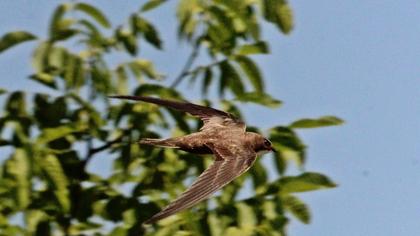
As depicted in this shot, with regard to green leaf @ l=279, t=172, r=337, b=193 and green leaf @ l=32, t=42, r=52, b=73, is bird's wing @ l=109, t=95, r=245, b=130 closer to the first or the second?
green leaf @ l=32, t=42, r=52, b=73

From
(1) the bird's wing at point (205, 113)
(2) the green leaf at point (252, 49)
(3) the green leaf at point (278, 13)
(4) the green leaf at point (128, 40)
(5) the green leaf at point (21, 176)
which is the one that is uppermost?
(4) the green leaf at point (128, 40)

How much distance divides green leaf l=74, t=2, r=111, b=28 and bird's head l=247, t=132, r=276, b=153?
909 mm

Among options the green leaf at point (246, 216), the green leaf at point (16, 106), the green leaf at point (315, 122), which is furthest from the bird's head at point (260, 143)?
the green leaf at point (16, 106)

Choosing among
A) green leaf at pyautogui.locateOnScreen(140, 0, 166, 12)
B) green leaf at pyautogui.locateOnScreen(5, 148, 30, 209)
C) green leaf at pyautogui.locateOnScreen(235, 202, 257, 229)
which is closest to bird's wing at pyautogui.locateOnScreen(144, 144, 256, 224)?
green leaf at pyautogui.locateOnScreen(235, 202, 257, 229)

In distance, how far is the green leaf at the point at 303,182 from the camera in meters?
5.35

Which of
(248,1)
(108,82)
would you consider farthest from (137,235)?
(248,1)

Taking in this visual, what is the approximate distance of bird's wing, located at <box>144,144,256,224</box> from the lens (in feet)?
14.9

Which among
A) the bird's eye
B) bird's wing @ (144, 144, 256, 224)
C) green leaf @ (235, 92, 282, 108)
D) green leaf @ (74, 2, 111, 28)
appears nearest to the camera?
bird's wing @ (144, 144, 256, 224)

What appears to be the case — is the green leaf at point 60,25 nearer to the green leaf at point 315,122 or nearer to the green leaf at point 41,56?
the green leaf at point 41,56

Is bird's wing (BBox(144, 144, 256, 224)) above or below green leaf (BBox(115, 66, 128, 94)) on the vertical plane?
below

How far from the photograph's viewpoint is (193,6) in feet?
18.7

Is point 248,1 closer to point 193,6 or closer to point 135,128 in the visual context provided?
point 193,6

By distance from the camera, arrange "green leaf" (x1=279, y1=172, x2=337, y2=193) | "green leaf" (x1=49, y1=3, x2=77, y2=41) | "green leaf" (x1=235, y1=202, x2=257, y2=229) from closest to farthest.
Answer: "green leaf" (x1=235, y1=202, x2=257, y2=229) < "green leaf" (x1=279, y1=172, x2=337, y2=193) < "green leaf" (x1=49, y1=3, x2=77, y2=41)

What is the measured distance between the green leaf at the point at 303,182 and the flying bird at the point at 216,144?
0.64 ft
